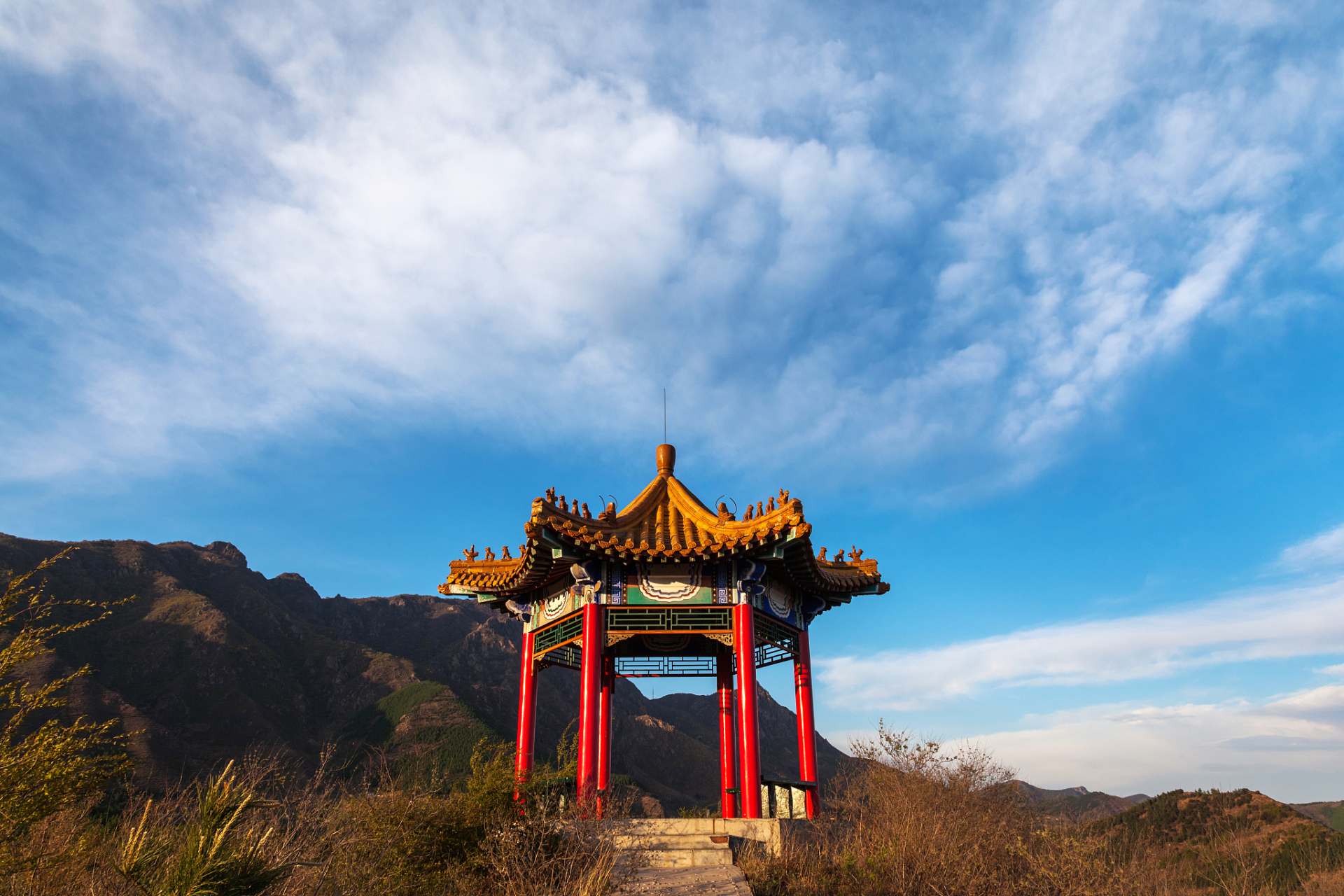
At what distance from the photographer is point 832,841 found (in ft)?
41.9

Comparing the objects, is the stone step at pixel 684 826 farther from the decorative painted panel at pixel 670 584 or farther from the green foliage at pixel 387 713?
the green foliage at pixel 387 713

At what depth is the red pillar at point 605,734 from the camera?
13.9 metres

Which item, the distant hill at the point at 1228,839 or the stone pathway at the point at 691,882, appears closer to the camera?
the stone pathway at the point at 691,882

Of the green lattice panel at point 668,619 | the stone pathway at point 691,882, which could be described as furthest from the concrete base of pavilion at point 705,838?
the green lattice panel at point 668,619

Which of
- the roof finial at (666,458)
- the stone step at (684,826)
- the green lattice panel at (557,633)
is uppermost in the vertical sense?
the roof finial at (666,458)

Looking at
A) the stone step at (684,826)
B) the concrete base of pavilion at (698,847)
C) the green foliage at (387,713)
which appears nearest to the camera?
the concrete base of pavilion at (698,847)

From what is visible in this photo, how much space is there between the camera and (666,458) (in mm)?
19219

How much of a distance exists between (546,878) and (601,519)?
7.76 metres

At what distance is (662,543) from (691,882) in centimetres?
645

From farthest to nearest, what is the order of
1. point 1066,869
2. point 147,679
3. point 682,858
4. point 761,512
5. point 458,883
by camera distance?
1. point 147,679
2. point 761,512
3. point 682,858
4. point 1066,869
5. point 458,883

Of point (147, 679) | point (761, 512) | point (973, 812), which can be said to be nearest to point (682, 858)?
point (761, 512)

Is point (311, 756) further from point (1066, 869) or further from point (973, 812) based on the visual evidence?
point (1066, 869)

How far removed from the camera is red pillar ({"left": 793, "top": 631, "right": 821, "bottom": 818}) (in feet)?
50.1

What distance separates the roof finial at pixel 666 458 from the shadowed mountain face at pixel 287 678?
4860cm
